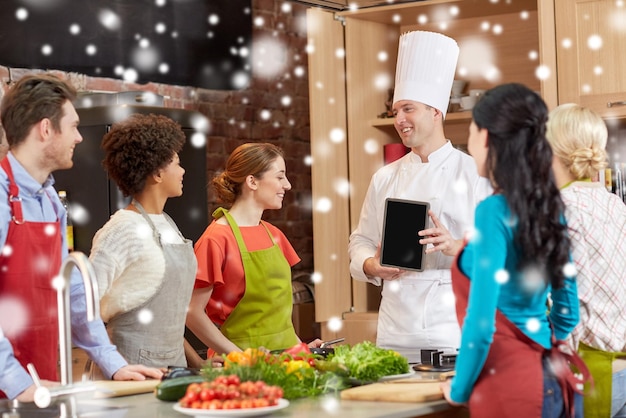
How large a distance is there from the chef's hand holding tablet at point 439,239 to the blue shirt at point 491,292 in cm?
75

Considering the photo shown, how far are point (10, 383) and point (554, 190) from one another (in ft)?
3.78

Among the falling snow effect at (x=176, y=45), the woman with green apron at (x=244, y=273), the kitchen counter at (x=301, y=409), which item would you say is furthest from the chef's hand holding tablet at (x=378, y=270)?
the falling snow effect at (x=176, y=45)

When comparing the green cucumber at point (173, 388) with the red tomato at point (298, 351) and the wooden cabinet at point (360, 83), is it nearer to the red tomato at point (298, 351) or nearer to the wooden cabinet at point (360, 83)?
the red tomato at point (298, 351)

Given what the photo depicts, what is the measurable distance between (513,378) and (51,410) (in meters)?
0.89

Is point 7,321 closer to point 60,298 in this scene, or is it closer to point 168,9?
point 60,298

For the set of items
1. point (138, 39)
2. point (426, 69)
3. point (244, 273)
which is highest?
point (138, 39)

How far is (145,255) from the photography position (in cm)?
252

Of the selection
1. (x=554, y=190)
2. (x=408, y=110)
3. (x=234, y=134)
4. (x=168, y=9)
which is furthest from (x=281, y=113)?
(x=554, y=190)

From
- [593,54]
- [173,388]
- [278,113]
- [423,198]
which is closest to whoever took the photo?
[173,388]

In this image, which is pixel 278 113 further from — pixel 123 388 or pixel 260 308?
pixel 123 388

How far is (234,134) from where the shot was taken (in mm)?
4742

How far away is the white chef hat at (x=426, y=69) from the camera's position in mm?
3104

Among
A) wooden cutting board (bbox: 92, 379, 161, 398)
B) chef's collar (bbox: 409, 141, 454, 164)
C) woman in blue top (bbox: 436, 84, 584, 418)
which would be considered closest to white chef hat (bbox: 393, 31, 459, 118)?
chef's collar (bbox: 409, 141, 454, 164)

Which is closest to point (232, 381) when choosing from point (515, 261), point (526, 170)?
point (515, 261)
